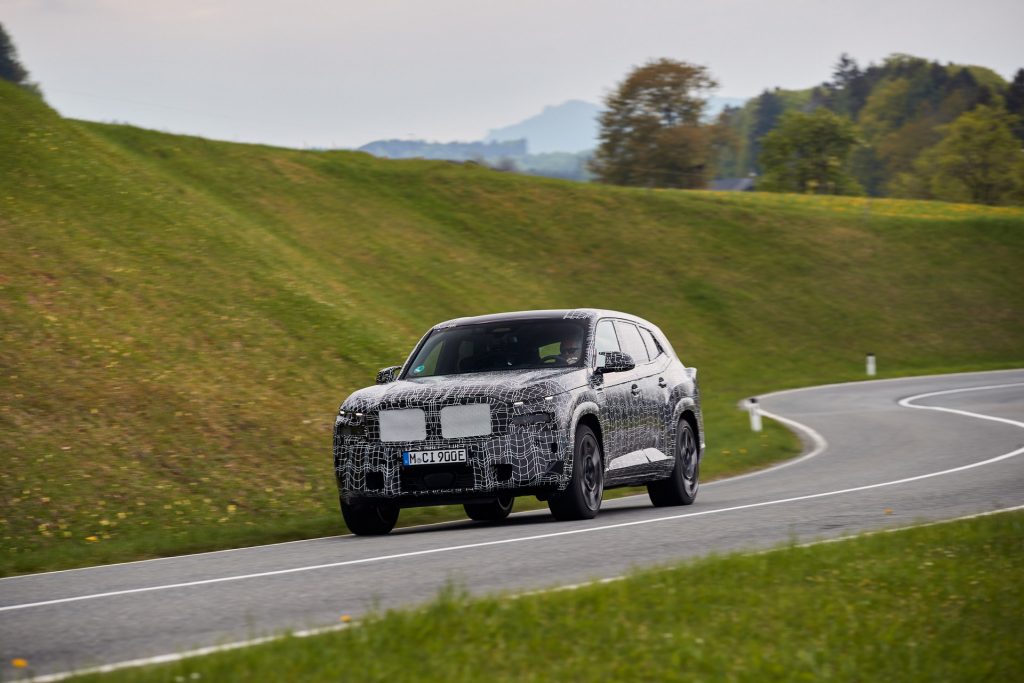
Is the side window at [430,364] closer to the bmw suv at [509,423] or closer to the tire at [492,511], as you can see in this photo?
the bmw suv at [509,423]

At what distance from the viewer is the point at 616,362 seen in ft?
40.3

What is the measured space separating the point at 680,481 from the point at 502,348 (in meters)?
2.49

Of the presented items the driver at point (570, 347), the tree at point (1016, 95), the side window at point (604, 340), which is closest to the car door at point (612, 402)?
the side window at point (604, 340)

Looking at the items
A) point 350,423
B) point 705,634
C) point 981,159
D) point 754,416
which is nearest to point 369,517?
point 350,423

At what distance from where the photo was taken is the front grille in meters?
11.1

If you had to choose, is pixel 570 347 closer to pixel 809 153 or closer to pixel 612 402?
pixel 612 402

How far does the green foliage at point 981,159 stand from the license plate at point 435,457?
10060 cm

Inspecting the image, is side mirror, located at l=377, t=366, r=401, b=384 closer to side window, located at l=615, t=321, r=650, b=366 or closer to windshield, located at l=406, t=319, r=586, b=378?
windshield, located at l=406, t=319, r=586, b=378

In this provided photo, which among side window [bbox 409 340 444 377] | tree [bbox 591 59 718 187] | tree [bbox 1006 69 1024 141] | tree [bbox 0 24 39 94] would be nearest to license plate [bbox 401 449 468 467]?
side window [bbox 409 340 444 377]

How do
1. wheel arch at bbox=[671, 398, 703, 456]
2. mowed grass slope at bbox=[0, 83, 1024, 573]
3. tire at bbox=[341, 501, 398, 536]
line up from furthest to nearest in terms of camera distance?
mowed grass slope at bbox=[0, 83, 1024, 573] → wheel arch at bbox=[671, 398, 703, 456] → tire at bbox=[341, 501, 398, 536]

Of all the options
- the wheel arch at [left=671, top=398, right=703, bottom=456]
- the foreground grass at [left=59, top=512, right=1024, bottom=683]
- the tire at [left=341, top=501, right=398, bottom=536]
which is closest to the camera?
the foreground grass at [left=59, top=512, right=1024, bottom=683]

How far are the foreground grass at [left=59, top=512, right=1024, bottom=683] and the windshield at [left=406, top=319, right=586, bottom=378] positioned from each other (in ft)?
15.3

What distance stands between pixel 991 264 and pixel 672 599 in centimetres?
5394

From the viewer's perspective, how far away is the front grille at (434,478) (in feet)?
36.5
